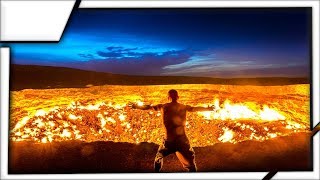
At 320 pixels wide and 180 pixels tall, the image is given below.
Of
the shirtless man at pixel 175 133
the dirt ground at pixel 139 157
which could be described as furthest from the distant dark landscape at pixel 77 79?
the dirt ground at pixel 139 157

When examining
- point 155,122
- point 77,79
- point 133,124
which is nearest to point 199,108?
point 155,122

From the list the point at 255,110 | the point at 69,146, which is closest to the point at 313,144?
the point at 255,110

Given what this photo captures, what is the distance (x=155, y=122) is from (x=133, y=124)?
157 millimetres

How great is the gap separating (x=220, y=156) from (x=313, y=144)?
670 mm

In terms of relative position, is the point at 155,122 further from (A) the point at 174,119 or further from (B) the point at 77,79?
(B) the point at 77,79

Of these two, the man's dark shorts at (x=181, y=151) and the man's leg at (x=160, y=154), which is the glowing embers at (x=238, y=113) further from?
the man's leg at (x=160, y=154)

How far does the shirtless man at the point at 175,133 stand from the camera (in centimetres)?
356

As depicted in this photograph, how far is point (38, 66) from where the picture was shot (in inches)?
140

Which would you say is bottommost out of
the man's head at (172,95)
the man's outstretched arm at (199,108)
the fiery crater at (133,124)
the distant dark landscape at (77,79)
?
the fiery crater at (133,124)

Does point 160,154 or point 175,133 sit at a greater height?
point 175,133

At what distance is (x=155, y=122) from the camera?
3590mm

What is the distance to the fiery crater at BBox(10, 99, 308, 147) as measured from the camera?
3576 millimetres

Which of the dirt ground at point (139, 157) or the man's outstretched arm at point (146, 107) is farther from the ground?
the man's outstretched arm at point (146, 107)

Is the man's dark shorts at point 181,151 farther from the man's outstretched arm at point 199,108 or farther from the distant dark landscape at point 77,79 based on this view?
the distant dark landscape at point 77,79
